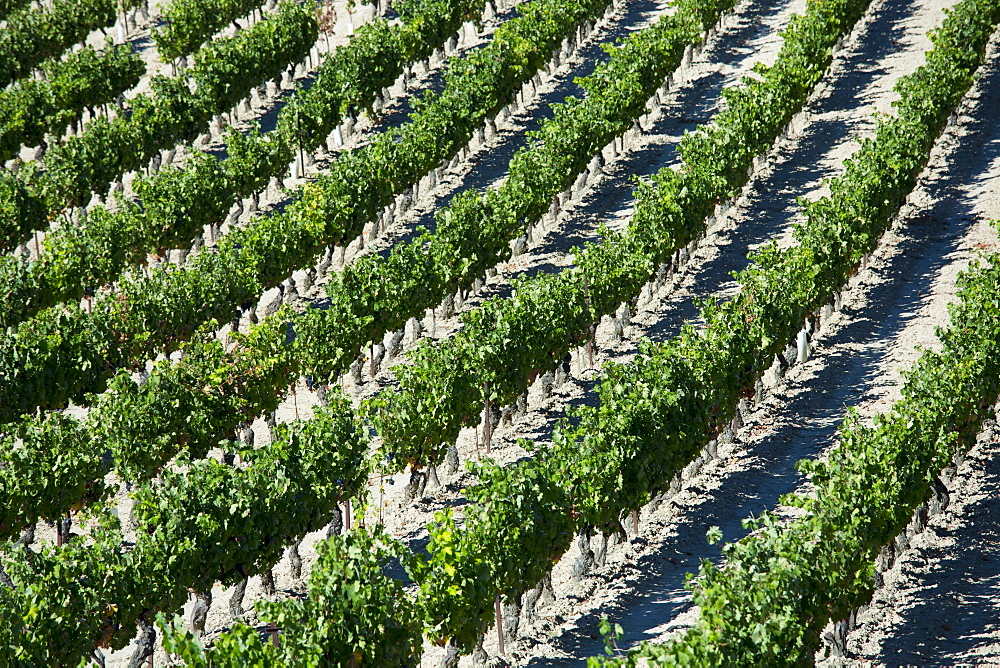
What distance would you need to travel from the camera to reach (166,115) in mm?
43594

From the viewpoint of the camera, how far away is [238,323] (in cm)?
3516

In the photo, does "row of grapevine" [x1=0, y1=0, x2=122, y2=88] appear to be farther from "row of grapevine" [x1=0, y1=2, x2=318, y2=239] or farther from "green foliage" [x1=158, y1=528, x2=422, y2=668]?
"green foliage" [x1=158, y1=528, x2=422, y2=668]

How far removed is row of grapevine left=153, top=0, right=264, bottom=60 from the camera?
50594mm

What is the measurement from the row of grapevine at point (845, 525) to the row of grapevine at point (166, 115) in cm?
2573

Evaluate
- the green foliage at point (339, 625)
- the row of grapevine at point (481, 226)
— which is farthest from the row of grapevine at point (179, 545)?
the row of grapevine at point (481, 226)

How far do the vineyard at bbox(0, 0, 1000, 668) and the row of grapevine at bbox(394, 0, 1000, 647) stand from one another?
8 cm

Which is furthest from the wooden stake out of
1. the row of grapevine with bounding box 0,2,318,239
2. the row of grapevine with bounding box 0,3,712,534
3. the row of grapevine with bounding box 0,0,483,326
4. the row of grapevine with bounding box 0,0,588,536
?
the row of grapevine with bounding box 0,2,318,239

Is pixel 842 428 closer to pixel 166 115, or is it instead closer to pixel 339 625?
pixel 339 625

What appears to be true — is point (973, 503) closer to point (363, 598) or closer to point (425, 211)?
point (363, 598)

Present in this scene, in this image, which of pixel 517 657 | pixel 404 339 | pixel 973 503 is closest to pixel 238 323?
pixel 404 339

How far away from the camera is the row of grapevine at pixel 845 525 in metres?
19.7

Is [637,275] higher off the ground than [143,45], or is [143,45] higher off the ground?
[143,45]

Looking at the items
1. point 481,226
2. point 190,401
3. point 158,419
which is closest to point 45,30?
point 481,226

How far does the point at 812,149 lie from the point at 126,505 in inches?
987
